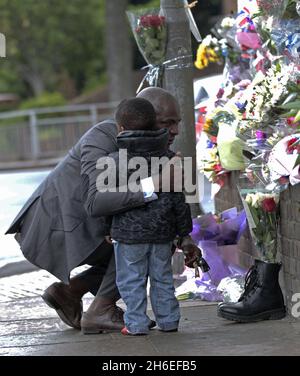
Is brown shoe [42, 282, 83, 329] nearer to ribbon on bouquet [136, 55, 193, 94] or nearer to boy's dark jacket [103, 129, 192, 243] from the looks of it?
boy's dark jacket [103, 129, 192, 243]

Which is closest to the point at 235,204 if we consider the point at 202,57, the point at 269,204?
the point at 269,204

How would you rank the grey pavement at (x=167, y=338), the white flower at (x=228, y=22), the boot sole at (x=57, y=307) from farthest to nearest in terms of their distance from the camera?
the white flower at (x=228, y=22) → the boot sole at (x=57, y=307) → the grey pavement at (x=167, y=338)

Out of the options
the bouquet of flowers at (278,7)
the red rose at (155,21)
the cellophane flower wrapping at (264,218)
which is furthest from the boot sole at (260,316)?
the red rose at (155,21)

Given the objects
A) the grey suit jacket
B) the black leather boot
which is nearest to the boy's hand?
the grey suit jacket

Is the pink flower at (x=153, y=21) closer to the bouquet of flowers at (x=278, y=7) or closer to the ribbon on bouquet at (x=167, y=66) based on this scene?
the ribbon on bouquet at (x=167, y=66)

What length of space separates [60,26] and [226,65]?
24.2m

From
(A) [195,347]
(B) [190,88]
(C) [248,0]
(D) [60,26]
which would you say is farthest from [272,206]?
(D) [60,26]

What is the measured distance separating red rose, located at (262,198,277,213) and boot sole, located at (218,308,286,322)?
1.99 ft

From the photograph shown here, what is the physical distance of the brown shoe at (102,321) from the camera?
17.4 feet

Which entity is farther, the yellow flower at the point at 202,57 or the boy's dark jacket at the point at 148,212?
the yellow flower at the point at 202,57

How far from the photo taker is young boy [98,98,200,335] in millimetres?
4949

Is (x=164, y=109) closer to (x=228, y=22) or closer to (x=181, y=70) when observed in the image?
(x=181, y=70)

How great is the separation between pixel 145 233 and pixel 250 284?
33.5 inches

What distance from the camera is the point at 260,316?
5297mm
